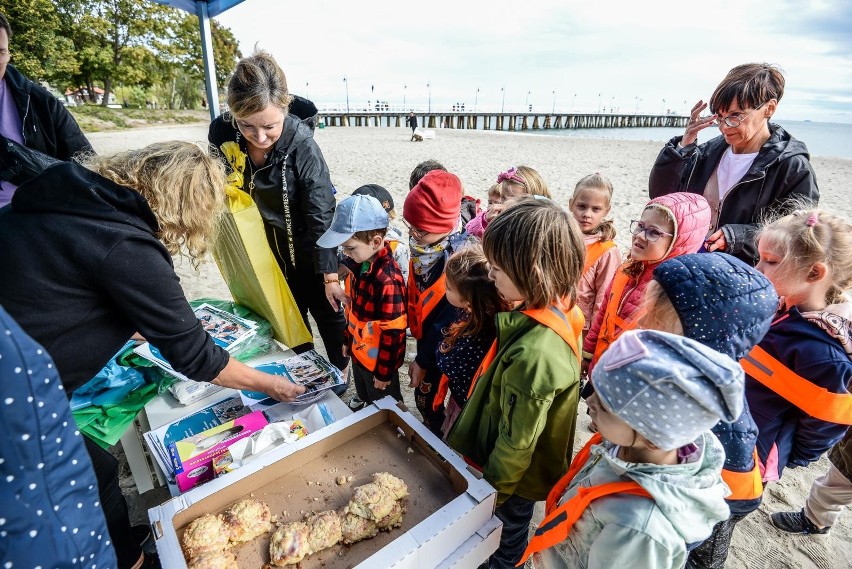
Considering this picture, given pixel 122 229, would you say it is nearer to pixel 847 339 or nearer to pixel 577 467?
pixel 577 467

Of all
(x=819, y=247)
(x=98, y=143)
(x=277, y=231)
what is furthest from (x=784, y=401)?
(x=98, y=143)

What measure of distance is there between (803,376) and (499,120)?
2440 inches

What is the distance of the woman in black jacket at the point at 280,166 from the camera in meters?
2.23

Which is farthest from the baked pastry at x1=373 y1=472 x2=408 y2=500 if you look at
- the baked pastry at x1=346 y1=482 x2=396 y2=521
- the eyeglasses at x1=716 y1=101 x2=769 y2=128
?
the eyeglasses at x1=716 y1=101 x2=769 y2=128

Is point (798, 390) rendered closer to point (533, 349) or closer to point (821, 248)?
point (821, 248)

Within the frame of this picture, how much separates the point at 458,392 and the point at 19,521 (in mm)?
1638

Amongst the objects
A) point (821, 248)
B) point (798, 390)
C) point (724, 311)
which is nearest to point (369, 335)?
point (724, 311)

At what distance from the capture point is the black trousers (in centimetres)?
161

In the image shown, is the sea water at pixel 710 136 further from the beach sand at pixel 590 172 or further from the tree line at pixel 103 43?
the tree line at pixel 103 43

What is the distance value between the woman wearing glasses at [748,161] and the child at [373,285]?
1898 mm

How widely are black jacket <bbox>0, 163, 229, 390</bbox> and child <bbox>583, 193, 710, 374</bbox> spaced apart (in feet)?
6.94

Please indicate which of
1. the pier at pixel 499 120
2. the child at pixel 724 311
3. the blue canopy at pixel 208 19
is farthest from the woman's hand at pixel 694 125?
the pier at pixel 499 120

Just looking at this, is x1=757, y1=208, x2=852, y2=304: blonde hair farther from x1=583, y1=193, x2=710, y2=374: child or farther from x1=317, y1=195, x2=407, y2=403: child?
x1=317, y1=195, x2=407, y2=403: child

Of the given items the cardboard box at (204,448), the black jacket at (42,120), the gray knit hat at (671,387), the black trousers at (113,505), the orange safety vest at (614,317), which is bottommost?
the black trousers at (113,505)
